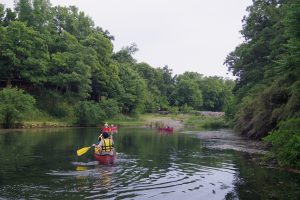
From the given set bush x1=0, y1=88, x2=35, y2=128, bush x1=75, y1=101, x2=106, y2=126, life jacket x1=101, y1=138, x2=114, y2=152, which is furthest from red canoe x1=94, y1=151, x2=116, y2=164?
bush x1=75, y1=101, x2=106, y2=126

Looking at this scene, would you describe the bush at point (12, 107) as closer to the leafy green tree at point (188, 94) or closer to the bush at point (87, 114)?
the bush at point (87, 114)

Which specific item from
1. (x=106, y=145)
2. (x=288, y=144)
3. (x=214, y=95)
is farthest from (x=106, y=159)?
(x=214, y=95)

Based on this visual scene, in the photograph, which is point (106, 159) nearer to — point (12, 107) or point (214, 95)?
point (12, 107)

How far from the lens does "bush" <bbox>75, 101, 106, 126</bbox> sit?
6536 cm

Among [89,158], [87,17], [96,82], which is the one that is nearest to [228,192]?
[89,158]

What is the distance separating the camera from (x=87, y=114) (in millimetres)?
65438

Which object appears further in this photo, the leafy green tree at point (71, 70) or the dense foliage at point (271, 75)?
the leafy green tree at point (71, 70)

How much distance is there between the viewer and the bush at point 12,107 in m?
53.2

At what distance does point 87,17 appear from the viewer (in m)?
87.3

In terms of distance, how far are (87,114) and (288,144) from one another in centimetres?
4816

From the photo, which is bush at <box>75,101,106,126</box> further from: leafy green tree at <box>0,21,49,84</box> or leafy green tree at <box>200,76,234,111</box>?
leafy green tree at <box>200,76,234,111</box>

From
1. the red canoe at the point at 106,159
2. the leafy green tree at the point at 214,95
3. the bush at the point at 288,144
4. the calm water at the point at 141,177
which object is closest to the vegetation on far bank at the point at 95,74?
the bush at the point at 288,144

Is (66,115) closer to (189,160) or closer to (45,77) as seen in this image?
(45,77)

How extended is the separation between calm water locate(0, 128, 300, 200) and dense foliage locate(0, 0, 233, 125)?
40.5 metres
